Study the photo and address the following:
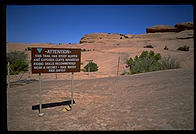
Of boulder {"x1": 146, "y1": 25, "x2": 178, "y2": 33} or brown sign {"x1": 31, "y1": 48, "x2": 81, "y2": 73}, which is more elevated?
boulder {"x1": 146, "y1": 25, "x2": 178, "y2": 33}

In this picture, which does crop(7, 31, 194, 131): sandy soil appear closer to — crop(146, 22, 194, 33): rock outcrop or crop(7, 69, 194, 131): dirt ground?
crop(7, 69, 194, 131): dirt ground

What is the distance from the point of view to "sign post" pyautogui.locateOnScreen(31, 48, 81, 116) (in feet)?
16.6

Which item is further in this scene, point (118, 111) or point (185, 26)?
point (185, 26)

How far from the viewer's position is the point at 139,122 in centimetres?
416

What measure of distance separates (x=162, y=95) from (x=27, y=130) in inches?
191

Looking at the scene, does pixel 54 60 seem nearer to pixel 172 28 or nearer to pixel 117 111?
pixel 117 111

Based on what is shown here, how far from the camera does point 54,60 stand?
533cm

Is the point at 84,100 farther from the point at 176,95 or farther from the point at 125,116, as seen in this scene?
the point at 176,95

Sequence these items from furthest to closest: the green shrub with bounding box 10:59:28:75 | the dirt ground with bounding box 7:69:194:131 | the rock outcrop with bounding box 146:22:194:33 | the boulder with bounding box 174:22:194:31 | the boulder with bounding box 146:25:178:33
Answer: the boulder with bounding box 146:25:178:33, the rock outcrop with bounding box 146:22:194:33, the boulder with bounding box 174:22:194:31, the green shrub with bounding box 10:59:28:75, the dirt ground with bounding box 7:69:194:131

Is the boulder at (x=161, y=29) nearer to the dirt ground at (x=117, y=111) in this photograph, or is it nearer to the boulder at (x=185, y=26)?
the boulder at (x=185, y=26)

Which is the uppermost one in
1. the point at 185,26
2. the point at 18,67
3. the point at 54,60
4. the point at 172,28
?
the point at 172,28

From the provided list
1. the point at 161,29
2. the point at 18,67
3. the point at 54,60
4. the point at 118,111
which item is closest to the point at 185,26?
the point at 161,29

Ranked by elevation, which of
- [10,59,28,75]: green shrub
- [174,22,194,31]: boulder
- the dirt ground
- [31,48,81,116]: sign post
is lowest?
the dirt ground

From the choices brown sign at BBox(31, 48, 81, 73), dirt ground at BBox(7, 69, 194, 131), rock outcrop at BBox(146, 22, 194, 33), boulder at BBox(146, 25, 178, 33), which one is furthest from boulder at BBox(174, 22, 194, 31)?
brown sign at BBox(31, 48, 81, 73)
